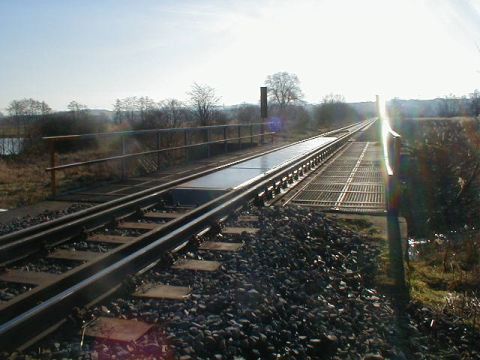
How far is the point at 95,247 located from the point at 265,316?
303 cm

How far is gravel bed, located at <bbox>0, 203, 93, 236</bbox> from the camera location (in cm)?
736

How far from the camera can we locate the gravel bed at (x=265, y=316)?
3.65m

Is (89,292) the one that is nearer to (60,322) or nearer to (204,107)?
(60,322)

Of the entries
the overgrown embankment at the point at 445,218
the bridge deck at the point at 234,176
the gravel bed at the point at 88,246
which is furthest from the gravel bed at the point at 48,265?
the bridge deck at the point at 234,176

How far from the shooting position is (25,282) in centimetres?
511

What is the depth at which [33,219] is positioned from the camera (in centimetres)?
802

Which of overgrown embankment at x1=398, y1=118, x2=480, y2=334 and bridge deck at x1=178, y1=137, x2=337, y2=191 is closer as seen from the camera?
overgrown embankment at x1=398, y1=118, x2=480, y2=334

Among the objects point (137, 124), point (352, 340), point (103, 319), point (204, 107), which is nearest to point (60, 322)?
point (103, 319)

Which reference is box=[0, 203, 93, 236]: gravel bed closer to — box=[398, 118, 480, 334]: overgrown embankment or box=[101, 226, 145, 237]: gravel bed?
box=[101, 226, 145, 237]: gravel bed

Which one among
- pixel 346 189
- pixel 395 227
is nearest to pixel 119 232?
pixel 395 227

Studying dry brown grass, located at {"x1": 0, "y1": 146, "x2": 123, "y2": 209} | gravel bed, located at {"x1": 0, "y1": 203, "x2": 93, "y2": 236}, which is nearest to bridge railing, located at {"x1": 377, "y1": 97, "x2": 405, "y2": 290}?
gravel bed, located at {"x1": 0, "y1": 203, "x2": 93, "y2": 236}

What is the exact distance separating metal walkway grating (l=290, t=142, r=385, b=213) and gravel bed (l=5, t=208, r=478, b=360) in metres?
3.46

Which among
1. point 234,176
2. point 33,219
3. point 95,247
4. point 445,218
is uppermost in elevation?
point 234,176

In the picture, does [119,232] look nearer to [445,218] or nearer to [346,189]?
[346,189]
